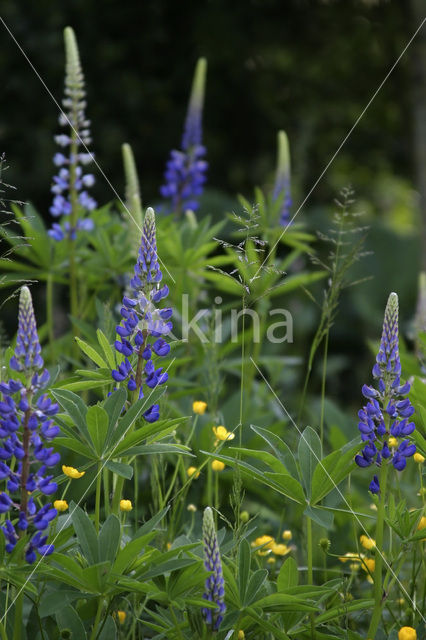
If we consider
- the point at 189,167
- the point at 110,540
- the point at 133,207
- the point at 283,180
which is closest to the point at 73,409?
the point at 110,540

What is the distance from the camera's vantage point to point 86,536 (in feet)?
5.83

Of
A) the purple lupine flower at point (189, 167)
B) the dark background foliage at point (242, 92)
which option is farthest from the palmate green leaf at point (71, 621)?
the dark background foliage at point (242, 92)

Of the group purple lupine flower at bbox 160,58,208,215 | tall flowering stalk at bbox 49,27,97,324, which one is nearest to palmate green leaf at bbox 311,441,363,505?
tall flowering stalk at bbox 49,27,97,324

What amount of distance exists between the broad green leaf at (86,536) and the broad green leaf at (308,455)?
0.52 metres

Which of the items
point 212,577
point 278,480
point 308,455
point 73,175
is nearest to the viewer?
point 212,577

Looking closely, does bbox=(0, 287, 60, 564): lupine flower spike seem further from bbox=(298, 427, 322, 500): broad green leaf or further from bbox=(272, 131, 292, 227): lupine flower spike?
bbox=(272, 131, 292, 227): lupine flower spike

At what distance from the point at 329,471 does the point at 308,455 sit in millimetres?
81

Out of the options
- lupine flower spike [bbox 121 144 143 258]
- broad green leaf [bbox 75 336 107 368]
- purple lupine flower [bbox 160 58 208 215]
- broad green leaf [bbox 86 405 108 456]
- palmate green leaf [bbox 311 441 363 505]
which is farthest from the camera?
purple lupine flower [bbox 160 58 208 215]

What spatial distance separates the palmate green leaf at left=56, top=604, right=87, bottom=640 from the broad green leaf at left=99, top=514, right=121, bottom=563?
0.69 feet

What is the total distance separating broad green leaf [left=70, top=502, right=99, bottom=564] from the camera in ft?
5.79

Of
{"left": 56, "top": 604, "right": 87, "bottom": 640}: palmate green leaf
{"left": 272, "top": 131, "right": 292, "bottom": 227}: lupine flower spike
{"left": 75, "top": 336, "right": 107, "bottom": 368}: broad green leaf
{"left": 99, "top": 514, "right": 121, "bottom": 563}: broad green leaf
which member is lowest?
{"left": 56, "top": 604, "right": 87, "bottom": 640}: palmate green leaf

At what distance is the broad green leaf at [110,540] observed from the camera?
1.76 metres

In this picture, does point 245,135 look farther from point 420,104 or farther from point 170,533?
point 170,533

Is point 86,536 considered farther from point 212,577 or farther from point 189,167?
point 189,167
